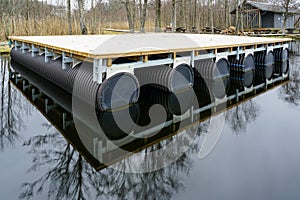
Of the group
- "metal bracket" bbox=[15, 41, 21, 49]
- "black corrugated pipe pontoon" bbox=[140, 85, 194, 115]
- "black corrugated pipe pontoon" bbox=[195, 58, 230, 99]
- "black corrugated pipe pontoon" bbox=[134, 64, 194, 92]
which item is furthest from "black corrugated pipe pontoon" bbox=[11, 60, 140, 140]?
"metal bracket" bbox=[15, 41, 21, 49]

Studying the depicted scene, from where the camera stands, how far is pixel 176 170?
318cm

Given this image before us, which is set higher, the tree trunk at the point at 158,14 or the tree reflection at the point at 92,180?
the tree trunk at the point at 158,14

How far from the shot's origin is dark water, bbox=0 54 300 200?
275 cm

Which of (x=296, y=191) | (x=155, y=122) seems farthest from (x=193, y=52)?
(x=296, y=191)

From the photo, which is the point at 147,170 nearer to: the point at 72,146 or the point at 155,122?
the point at 72,146

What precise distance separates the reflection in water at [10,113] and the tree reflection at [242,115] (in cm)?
348

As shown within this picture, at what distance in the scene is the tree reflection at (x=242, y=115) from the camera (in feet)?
14.7

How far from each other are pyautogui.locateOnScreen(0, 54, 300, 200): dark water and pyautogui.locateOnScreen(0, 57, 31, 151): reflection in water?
18mm

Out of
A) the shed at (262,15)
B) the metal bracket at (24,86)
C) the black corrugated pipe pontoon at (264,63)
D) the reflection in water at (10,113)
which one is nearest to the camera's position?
the reflection in water at (10,113)

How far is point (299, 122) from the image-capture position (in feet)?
15.4

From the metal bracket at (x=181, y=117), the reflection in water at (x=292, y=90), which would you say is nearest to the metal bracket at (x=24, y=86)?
the metal bracket at (x=181, y=117)

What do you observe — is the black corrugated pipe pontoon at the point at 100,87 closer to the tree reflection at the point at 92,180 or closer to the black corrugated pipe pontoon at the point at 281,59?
the tree reflection at the point at 92,180

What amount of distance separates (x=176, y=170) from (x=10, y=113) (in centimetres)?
366

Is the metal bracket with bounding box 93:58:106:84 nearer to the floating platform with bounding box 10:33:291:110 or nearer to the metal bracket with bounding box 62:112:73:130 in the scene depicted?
the floating platform with bounding box 10:33:291:110
